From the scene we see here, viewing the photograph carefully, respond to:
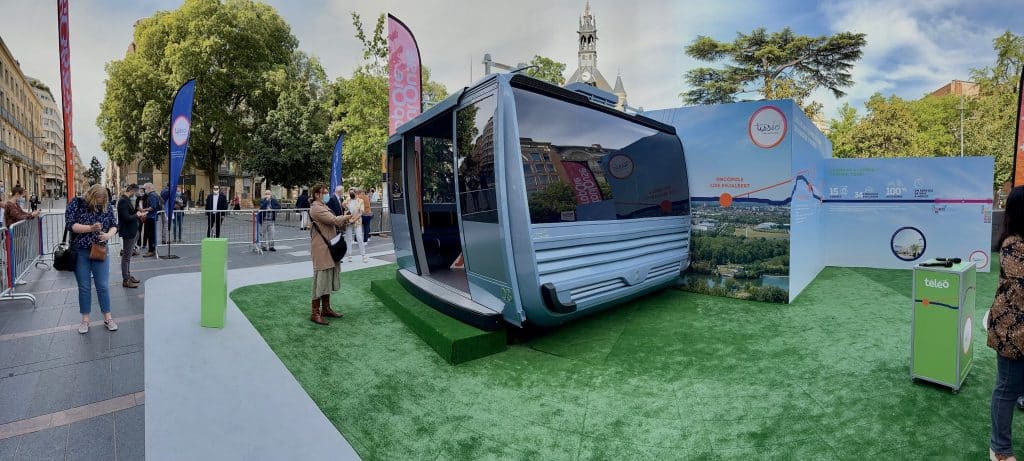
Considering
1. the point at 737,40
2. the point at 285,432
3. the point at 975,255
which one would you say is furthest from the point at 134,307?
the point at 737,40

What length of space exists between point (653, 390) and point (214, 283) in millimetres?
4837

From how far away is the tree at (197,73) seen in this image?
79.5 ft

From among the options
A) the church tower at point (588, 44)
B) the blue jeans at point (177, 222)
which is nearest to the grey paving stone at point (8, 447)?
the blue jeans at point (177, 222)

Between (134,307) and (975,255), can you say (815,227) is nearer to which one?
(975,255)

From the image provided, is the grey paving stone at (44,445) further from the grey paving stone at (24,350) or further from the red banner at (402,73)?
the red banner at (402,73)

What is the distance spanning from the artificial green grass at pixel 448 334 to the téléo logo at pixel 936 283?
354 cm

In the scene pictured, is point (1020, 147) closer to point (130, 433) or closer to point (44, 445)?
point (130, 433)

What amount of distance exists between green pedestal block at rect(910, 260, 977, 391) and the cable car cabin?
8.24ft

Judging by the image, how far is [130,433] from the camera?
3.06 m

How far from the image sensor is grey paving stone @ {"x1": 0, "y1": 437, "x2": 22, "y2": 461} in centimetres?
279

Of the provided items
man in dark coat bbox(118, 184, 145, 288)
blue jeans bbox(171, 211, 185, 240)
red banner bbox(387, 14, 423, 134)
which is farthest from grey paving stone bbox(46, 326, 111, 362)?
blue jeans bbox(171, 211, 185, 240)

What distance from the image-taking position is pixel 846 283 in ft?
25.5

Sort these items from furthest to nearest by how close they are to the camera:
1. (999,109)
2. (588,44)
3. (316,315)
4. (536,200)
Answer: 1. (588,44)
2. (999,109)
3. (316,315)
4. (536,200)

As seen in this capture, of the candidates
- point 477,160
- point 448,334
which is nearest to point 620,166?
point 477,160
